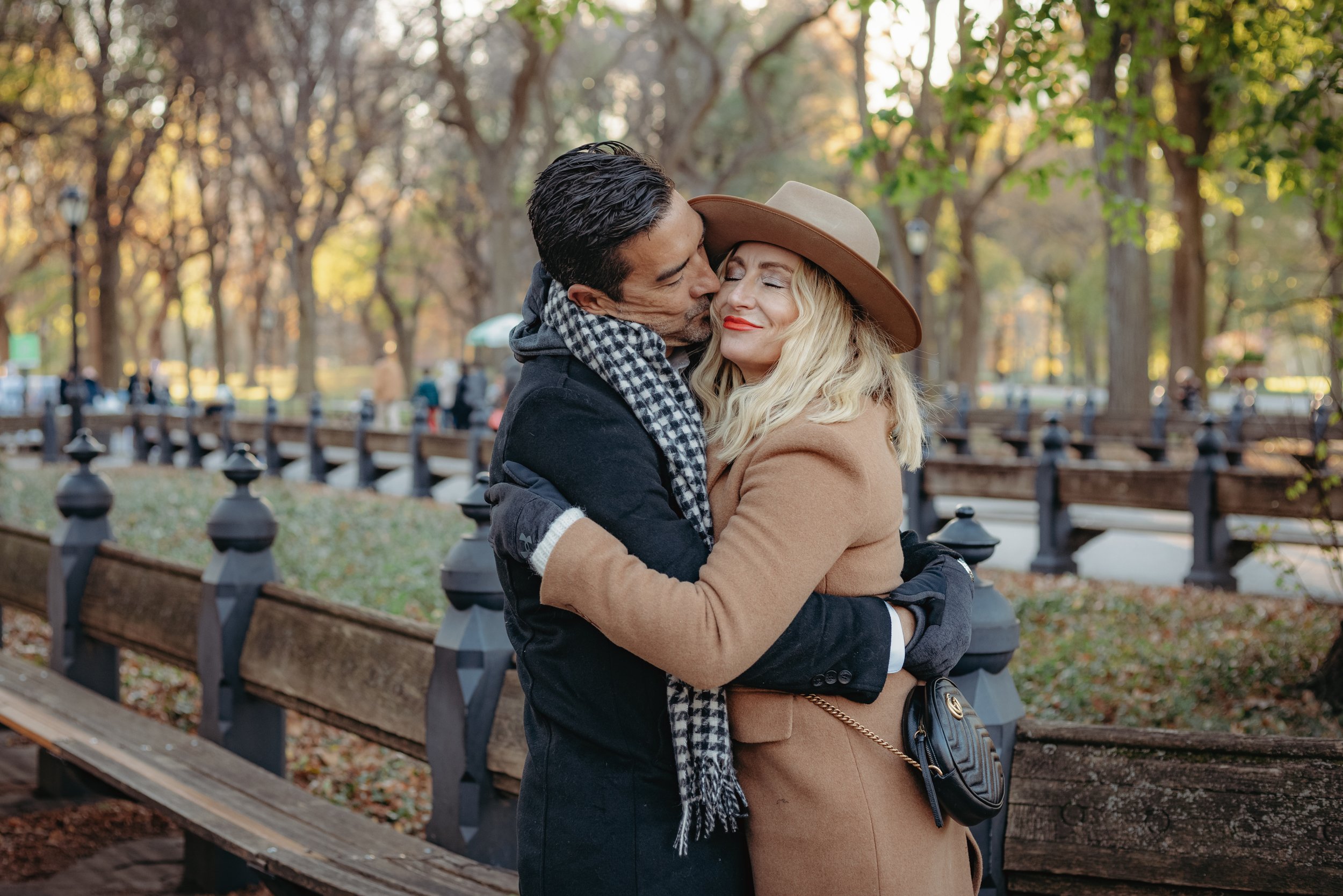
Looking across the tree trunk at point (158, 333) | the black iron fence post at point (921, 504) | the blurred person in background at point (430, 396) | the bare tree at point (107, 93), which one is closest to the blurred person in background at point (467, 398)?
the blurred person in background at point (430, 396)

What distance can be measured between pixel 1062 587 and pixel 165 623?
6278mm

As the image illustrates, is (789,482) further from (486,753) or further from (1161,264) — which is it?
(1161,264)

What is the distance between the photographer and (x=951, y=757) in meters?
2.04

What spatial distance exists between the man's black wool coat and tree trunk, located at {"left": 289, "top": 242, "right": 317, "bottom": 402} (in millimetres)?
26504

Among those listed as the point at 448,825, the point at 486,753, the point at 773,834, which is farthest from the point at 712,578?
the point at 448,825

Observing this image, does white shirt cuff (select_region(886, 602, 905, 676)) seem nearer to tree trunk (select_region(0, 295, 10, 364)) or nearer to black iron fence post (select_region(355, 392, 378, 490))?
black iron fence post (select_region(355, 392, 378, 490))

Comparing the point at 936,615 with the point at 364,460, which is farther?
the point at 364,460

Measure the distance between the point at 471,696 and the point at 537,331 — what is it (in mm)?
1600

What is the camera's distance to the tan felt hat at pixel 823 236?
210 cm

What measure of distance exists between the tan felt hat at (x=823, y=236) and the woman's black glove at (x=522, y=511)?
0.59 metres

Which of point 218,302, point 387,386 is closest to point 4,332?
point 218,302

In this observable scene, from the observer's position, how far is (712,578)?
6.20 feet

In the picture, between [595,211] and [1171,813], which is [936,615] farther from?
[595,211]

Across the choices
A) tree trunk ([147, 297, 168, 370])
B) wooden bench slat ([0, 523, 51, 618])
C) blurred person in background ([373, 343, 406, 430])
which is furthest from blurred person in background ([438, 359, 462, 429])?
wooden bench slat ([0, 523, 51, 618])
